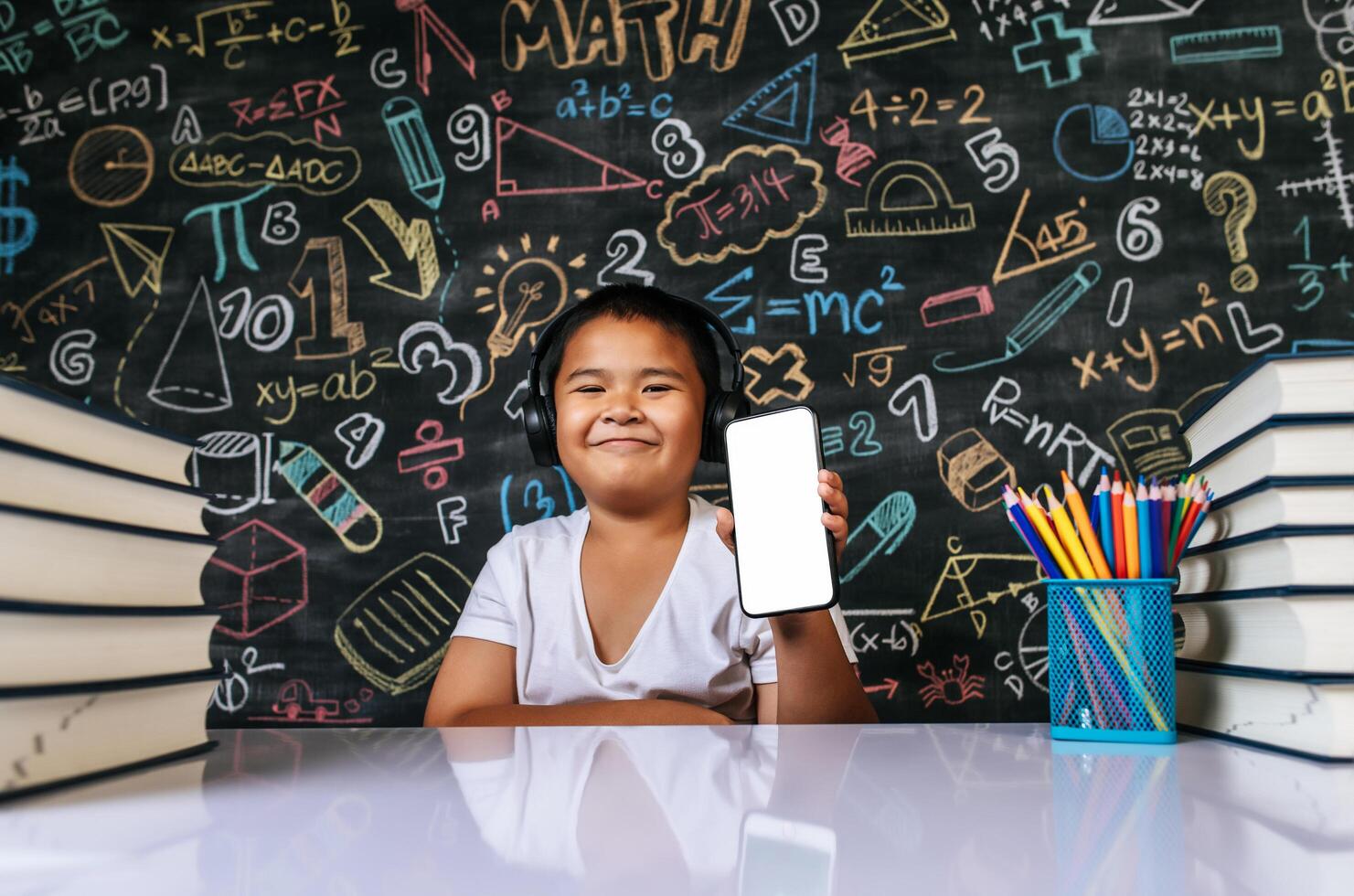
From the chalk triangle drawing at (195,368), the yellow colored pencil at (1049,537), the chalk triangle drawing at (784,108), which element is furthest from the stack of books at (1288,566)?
the chalk triangle drawing at (195,368)

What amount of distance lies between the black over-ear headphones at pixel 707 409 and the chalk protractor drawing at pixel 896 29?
0.78m

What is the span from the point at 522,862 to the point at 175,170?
1.85 meters

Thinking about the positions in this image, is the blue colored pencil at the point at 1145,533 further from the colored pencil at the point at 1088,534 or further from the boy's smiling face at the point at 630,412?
the boy's smiling face at the point at 630,412

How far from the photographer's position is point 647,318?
131 centimetres

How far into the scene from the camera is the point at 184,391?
1763 mm

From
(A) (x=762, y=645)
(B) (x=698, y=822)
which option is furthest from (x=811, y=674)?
(B) (x=698, y=822)

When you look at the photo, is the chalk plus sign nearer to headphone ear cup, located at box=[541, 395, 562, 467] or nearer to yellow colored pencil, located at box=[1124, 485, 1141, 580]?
headphone ear cup, located at box=[541, 395, 562, 467]

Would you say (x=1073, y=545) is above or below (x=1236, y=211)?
below

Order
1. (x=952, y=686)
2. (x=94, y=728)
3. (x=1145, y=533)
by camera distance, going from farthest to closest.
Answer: (x=952, y=686) → (x=1145, y=533) → (x=94, y=728)

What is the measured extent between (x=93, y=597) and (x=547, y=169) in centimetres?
143

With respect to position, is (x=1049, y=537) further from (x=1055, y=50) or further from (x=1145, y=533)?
(x=1055, y=50)

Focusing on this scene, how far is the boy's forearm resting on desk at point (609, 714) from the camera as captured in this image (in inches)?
38.4

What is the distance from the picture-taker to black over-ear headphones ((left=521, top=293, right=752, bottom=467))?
3.95 ft

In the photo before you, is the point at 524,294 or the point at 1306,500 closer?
the point at 1306,500
